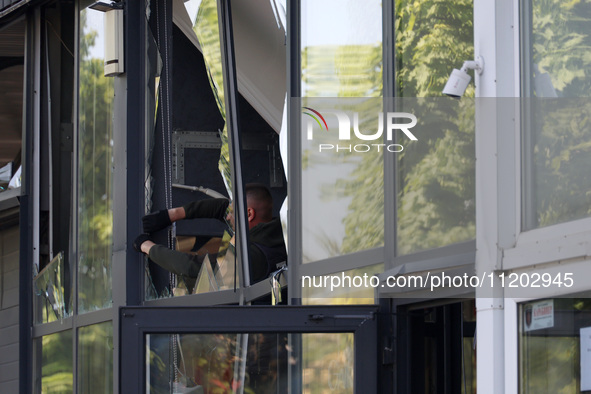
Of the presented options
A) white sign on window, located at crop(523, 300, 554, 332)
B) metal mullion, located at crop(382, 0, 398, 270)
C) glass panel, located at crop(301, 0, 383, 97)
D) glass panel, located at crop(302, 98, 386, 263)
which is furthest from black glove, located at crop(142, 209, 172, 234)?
white sign on window, located at crop(523, 300, 554, 332)

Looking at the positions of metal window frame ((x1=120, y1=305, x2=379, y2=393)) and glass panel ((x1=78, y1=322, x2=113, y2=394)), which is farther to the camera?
glass panel ((x1=78, y1=322, x2=113, y2=394))

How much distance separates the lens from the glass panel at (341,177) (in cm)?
502

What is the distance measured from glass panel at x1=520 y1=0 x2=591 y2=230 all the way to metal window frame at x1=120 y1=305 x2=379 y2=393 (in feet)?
4.78

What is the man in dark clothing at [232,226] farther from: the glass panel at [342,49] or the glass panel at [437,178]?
the glass panel at [437,178]

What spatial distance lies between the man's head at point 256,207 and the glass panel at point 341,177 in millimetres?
1244

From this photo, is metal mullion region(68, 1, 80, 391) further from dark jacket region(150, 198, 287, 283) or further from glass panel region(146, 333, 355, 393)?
glass panel region(146, 333, 355, 393)

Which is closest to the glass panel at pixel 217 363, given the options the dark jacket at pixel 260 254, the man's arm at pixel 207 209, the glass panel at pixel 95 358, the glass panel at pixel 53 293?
the dark jacket at pixel 260 254

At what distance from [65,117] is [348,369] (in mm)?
4845

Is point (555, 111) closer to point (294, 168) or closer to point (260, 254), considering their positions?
point (294, 168)

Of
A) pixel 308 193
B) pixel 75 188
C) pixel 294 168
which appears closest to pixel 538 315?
pixel 308 193

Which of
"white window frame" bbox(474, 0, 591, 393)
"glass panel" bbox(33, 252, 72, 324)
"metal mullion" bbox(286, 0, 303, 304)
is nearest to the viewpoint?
"white window frame" bbox(474, 0, 591, 393)

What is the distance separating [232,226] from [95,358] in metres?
1.63

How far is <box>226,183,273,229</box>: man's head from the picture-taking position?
6.82 meters

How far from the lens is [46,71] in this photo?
29.7 feet
